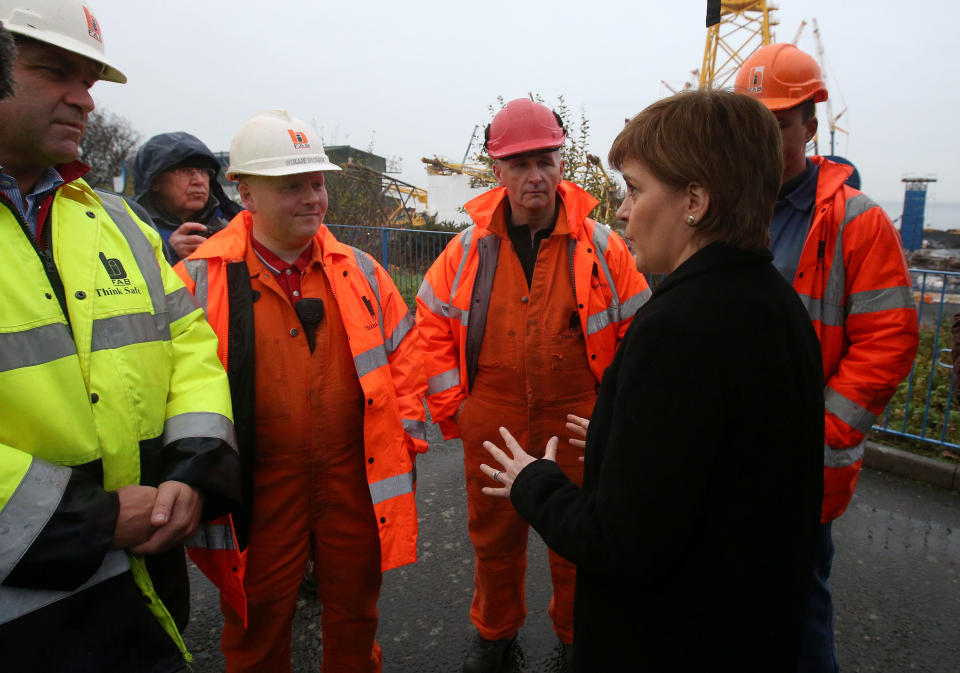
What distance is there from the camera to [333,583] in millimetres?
2271

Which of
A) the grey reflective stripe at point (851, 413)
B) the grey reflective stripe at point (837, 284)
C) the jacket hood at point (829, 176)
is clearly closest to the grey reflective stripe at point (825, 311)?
the grey reflective stripe at point (837, 284)

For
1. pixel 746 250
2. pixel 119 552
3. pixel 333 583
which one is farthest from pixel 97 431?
pixel 746 250

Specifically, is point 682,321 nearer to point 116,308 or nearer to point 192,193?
point 116,308

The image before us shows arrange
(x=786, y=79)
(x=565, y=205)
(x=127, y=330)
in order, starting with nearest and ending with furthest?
(x=127, y=330)
(x=786, y=79)
(x=565, y=205)

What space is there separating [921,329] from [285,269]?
8.74m

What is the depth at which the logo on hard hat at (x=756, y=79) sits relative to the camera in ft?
7.30

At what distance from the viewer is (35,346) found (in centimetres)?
129

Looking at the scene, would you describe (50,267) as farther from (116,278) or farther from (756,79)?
(756,79)

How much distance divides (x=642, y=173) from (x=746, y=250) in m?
0.27

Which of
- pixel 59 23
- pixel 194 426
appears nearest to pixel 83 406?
pixel 194 426

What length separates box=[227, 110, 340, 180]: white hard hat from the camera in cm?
214

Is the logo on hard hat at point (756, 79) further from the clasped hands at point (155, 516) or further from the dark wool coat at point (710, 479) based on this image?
the clasped hands at point (155, 516)

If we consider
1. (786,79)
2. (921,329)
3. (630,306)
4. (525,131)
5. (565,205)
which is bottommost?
(921,329)

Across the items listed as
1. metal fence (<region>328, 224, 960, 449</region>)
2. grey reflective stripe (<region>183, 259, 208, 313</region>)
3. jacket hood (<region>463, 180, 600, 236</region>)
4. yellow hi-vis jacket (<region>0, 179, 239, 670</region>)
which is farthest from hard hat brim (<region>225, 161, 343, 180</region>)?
metal fence (<region>328, 224, 960, 449</region>)
